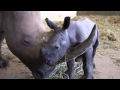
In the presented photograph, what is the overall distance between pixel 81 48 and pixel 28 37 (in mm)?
550

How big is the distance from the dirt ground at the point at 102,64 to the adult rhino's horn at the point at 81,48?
2.28ft

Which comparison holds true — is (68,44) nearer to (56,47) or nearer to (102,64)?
(56,47)

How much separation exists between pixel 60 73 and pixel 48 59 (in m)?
0.82

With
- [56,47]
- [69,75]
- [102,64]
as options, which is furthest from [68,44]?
[102,64]

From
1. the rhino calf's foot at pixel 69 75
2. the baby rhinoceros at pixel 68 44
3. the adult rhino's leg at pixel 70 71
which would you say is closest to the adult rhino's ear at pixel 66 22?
the baby rhinoceros at pixel 68 44

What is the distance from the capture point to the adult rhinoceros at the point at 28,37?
283 cm

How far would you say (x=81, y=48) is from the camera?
106 inches

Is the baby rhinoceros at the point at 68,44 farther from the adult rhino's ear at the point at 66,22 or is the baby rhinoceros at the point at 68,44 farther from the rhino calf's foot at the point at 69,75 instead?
the rhino calf's foot at the point at 69,75

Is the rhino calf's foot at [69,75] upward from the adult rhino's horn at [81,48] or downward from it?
downward

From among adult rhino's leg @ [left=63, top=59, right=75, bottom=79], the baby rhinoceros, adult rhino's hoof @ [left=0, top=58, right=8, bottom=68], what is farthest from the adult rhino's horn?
adult rhino's hoof @ [left=0, top=58, right=8, bottom=68]

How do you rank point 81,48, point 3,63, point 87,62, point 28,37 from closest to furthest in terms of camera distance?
point 81,48
point 28,37
point 87,62
point 3,63

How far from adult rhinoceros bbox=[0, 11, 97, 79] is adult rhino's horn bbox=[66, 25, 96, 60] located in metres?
0.25

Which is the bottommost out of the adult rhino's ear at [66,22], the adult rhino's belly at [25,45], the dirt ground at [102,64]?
the dirt ground at [102,64]

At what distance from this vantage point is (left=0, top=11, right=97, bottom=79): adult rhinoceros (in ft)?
9.29
